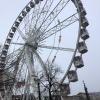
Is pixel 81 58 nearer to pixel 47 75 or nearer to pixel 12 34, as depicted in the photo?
pixel 47 75

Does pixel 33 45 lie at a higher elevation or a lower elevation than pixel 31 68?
higher

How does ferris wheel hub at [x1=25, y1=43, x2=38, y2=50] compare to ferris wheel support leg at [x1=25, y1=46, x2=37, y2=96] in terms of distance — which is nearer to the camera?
ferris wheel support leg at [x1=25, y1=46, x2=37, y2=96]

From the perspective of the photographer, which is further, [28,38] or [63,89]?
[28,38]

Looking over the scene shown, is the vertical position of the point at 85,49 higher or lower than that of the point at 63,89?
higher

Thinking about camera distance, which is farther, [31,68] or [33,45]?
[33,45]

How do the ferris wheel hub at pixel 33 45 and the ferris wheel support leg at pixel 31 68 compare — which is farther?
the ferris wheel hub at pixel 33 45

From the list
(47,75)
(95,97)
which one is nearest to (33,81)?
(47,75)

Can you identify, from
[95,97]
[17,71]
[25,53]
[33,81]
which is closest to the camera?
[33,81]

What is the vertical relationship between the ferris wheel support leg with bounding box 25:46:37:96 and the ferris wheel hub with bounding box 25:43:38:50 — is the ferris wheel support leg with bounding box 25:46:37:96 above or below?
below

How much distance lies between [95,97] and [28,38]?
40821 millimetres

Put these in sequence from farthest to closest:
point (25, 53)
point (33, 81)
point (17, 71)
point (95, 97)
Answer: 1. point (95, 97)
2. point (17, 71)
3. point (25, 53)
4. point (33, 81)

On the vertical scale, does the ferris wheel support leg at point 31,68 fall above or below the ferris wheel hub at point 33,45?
below

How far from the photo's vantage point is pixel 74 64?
26.9m

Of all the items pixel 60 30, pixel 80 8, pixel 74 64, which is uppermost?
pixel 80 8
